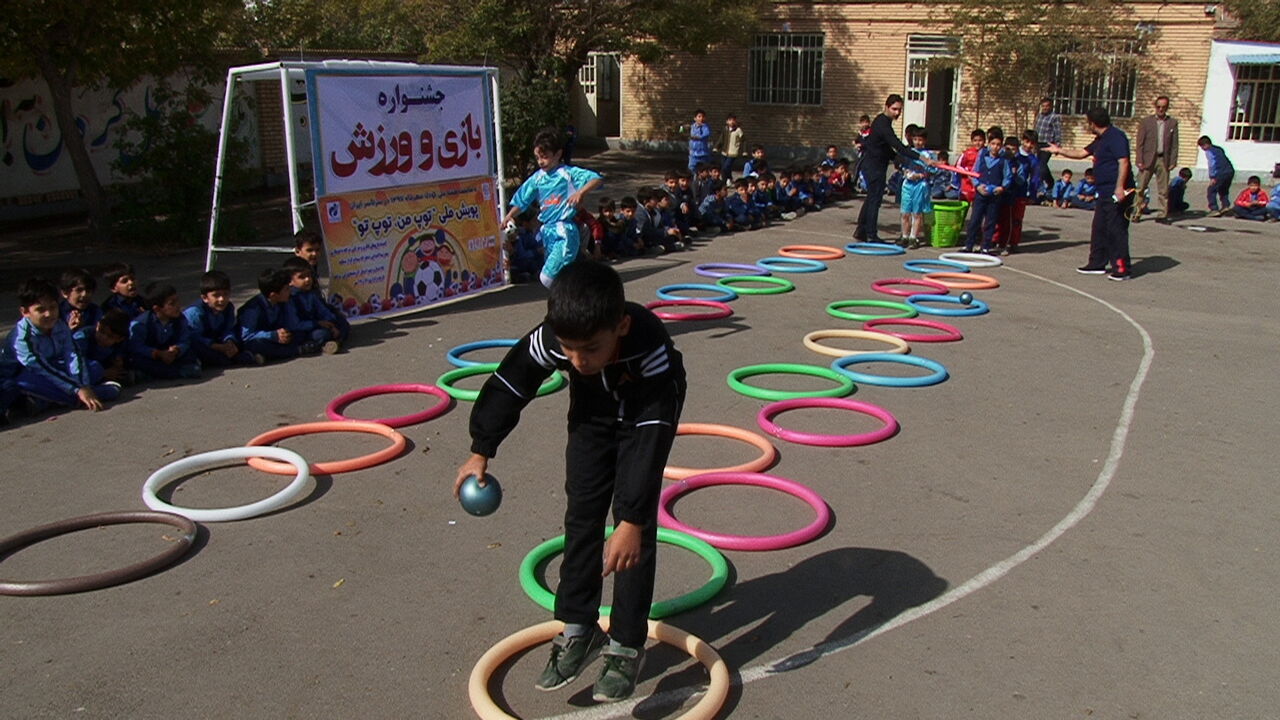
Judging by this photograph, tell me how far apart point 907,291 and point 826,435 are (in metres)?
5.47

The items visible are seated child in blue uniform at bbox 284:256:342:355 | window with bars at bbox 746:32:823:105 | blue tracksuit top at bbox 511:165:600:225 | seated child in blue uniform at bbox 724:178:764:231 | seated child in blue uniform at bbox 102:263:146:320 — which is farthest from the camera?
window with bars at bbox 746:32:823:105

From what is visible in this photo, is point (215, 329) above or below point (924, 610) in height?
above

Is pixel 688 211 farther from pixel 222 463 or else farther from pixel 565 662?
pixel 565 662

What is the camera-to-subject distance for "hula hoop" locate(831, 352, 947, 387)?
851 cm

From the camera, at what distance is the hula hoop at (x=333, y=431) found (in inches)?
261

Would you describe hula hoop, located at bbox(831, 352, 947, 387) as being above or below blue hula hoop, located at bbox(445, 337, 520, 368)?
below

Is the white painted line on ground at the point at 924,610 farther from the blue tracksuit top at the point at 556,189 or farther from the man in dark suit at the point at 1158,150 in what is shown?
the man in dark suit at the point at 1158,150

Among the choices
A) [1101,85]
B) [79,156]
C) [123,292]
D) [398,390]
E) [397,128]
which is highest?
[1101,85]

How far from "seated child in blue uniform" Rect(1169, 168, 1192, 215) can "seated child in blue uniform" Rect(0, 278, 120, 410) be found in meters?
19.1

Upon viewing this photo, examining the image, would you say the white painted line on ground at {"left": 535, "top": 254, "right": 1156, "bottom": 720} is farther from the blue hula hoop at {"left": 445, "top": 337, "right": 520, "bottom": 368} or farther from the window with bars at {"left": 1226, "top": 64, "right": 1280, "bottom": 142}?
the window with bars at {"left": 1226, "top": 64, "right": 1280, "bottom": 142}

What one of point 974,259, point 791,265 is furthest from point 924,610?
point 974,259

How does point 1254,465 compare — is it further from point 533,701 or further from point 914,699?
point 533,701

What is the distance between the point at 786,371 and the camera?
8852 millimetres

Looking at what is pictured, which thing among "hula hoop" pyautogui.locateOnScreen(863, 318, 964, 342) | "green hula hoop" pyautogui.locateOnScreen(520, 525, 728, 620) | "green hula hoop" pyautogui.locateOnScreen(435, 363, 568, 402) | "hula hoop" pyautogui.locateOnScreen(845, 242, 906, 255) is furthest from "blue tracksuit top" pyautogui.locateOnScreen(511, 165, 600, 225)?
"hula hoop" pyautogui.locateOnScreen(845, 242, 906, 255)
